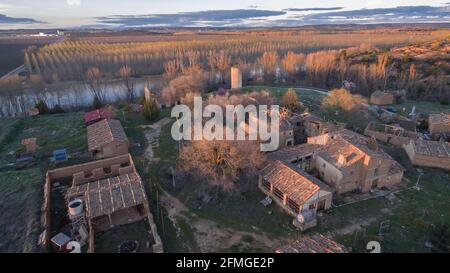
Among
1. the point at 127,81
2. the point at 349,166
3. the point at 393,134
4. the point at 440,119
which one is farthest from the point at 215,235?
the point at 127,81

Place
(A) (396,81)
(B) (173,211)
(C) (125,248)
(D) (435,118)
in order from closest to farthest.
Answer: (C) (125,248) → (B) (173,211) → (D) (435,118) → (A) (396,81)

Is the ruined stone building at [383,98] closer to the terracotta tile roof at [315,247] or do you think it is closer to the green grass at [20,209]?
the terracotta tile roof at [315,247]

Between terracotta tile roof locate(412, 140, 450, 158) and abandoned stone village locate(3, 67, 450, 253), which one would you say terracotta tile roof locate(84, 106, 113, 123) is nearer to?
abandoned stone village locate(3, 67, 450, 253)

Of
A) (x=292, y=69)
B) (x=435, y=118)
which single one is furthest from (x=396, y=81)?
(x=435, y=118)

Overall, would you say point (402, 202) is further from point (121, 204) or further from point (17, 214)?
point (17, 214)

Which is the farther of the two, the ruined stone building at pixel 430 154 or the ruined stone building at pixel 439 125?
the ruined stone building at pixel 439 125

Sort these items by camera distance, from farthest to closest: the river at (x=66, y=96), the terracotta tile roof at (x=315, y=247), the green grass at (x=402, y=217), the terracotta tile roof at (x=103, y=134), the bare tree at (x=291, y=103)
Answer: the river at (x=66, y=96)
the bare tree at (x=291, y=103)
the terracotta tile roof at (x=103, y=134)
the green grass at (x=402, y=217)
the terracotta tile roof at (x=315, y=247)

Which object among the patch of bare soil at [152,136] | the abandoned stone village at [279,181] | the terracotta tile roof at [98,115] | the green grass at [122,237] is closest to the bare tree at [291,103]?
the abandoned stone village at [279,181]
